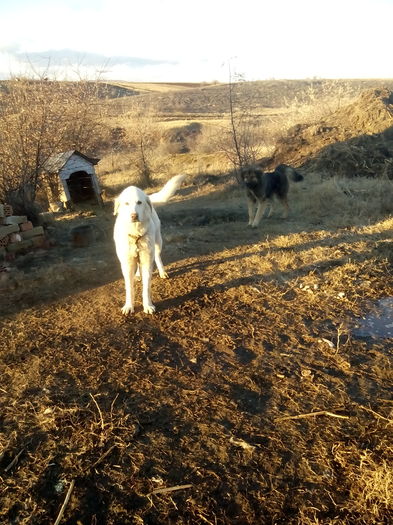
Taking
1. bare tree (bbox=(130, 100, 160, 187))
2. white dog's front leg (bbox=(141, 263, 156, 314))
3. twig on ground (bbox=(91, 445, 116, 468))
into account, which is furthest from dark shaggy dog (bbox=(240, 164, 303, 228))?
bare tree (bbox=(130, 100, 160, 187))

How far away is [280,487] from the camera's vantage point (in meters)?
2.21

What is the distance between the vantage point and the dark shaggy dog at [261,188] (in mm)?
8438

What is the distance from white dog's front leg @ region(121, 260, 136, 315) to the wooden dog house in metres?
7.35

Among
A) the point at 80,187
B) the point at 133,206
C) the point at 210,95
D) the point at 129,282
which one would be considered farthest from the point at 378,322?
the point at 210,95

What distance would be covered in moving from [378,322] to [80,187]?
10722 mm

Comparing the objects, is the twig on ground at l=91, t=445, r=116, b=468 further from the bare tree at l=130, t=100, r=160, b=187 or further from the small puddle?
the bare tree at l=130, t=100, r=160, b=187

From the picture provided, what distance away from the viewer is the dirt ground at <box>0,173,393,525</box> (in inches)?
84.6

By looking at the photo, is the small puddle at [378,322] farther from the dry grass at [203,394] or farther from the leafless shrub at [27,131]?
the leafless shrub at [27,131]

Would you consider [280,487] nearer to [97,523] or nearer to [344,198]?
[97,523]

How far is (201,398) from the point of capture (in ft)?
9.77

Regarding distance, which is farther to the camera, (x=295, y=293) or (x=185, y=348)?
(x=295, y=293)

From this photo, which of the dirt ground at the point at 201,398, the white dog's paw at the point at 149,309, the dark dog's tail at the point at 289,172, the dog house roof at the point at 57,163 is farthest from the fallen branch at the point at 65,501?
the dog house roof at the point at 57,163

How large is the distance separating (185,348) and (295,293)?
1.93 meters

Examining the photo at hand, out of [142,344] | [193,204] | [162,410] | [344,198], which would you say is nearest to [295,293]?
[142,344]
